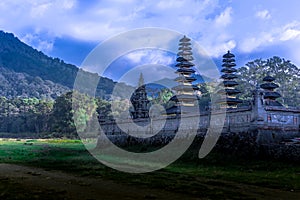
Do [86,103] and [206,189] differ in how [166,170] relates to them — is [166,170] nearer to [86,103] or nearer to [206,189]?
[206,189]

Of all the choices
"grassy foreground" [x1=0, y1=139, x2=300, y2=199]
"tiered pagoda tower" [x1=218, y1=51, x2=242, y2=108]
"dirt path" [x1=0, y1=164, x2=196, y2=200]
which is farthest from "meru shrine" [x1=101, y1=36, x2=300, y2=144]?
"dirt path" [x1=0, y1=164, x2=196, y2=200]

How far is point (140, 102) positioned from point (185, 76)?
5640 mm

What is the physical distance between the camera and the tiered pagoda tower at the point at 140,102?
41253 millimetres

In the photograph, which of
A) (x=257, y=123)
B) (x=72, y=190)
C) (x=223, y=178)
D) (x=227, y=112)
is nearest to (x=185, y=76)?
(x=227, y=112)

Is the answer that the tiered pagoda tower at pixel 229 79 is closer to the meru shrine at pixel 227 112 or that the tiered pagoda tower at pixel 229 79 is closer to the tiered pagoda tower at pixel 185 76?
the meru shrine at pixel 227 112

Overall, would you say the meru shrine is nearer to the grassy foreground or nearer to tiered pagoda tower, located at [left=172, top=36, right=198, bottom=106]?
tiered pagoda tower, located at [left=172, top=36, right=198, bottom=106]

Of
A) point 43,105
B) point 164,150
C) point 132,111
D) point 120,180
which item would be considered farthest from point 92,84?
point 120,180

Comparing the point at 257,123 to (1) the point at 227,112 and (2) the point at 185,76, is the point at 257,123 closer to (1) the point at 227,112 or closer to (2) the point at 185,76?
(1) the point at 227,112

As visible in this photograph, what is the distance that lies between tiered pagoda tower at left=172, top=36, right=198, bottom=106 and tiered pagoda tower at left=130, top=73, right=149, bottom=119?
12.7 ft

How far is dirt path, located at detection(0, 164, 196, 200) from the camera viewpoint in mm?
12539

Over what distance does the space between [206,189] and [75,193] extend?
4.78 metres

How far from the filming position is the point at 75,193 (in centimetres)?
1326

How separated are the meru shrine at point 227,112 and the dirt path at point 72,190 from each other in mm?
11382

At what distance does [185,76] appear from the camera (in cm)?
4150
